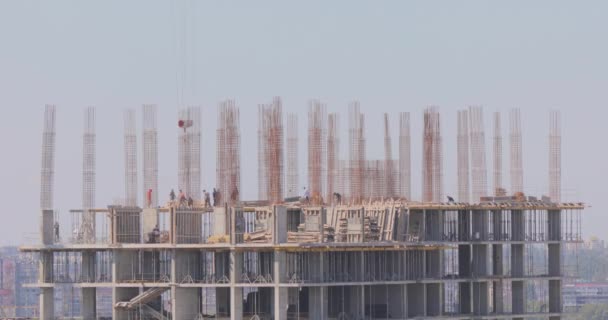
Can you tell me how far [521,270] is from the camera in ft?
288

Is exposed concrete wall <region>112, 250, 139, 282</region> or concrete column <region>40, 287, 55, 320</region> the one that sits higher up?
exposed concrete wall <region>112, 250, 139, 282</region>

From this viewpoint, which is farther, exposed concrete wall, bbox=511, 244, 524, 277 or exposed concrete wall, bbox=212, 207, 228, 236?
exposed concrete wall, bbox=511, 244, 524, 277

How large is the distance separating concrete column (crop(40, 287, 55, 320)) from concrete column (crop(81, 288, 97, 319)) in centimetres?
155

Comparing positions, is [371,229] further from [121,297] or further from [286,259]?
[121,297]

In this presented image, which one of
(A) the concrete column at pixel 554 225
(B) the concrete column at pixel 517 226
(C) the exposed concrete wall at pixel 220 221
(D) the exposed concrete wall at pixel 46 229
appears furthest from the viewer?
(A) the concrete column at pixel 554 225

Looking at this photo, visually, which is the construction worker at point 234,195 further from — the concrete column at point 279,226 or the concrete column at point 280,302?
the concrete column at point 280,302

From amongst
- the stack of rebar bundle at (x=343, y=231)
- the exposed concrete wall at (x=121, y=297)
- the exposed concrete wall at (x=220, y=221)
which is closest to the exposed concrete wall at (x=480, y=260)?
the stack of rebar bundle at (x=343, y=231)

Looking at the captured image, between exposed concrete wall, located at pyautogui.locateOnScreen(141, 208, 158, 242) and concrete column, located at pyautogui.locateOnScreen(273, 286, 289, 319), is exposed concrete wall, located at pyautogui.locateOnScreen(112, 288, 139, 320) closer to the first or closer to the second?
exposed concrete wall, located at pyautogui.locateOnScreen(141, 208, 158, 242)

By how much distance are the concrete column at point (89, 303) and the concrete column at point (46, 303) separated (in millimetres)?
1546

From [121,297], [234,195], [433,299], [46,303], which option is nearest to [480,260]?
[433,299]

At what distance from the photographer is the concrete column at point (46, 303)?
275ft

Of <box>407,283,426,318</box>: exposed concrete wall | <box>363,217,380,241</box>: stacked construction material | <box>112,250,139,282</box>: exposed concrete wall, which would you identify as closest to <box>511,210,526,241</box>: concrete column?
<box>407,283,426,318</box>: exposed concrete wall

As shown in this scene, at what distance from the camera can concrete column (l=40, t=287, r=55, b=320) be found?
3295 inches

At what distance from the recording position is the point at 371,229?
265ft
